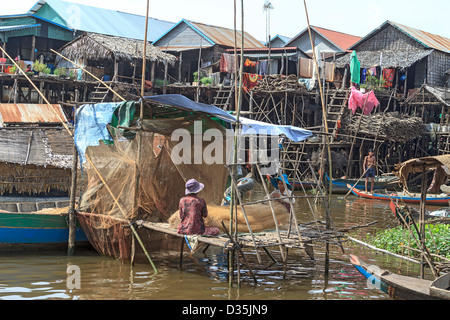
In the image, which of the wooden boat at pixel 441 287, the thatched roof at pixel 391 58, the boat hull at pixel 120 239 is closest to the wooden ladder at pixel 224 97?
the thatched roof at pixel 391 58

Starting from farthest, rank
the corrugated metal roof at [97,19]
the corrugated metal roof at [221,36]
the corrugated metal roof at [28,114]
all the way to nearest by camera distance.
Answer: the corrugated metal roof at [97,19], the corrugated metal roof at [221,36], the corrugated metal roof at [28,114]

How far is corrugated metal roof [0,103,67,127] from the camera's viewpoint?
59.6ft

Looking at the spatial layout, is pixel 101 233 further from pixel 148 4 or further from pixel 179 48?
pixel 179 48

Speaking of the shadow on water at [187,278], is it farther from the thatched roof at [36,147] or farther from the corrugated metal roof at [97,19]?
the corrugated metal roof at [97,19]

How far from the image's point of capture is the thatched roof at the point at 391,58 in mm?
25359

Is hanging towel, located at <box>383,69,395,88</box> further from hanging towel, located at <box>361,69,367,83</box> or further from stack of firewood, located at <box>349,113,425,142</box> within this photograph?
stack of firewood, located at <box>349,113,425,142</box>

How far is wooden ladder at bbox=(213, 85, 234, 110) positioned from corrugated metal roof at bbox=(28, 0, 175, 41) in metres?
7.05

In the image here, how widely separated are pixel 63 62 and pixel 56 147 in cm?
1417

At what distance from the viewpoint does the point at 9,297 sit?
22.7ft

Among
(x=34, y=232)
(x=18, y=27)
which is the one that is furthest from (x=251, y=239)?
(x=18, y=27)

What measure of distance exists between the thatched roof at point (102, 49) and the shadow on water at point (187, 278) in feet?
50.5

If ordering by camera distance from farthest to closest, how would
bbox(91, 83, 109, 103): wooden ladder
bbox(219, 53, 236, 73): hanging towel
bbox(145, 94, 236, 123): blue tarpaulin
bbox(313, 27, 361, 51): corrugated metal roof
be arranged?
bbox(313, 27, 361, 51): corrugated metal roof → bbox(219, 53, 236, 73): hanging towel → bbox(91, 83, 109, 103): wooden ladder → bbox(145, 94, 236, 123): blue tarpaulin

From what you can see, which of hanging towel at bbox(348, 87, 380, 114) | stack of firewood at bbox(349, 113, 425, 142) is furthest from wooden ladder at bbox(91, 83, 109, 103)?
stack of firewood at bbox(349, 113, 425, 142)

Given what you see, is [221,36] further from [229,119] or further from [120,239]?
[120,239]
